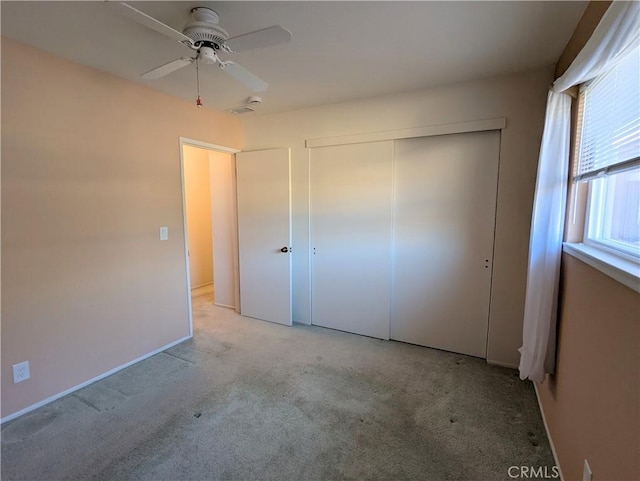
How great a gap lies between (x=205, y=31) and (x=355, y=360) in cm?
269

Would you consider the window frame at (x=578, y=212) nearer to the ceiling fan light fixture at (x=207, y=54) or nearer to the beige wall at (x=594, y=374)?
the beige wall at (x=594, y=374)

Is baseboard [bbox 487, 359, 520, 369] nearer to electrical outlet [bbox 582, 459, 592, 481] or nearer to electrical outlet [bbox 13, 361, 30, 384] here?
electrical outlet [bbox 582, 459, 592, 481]

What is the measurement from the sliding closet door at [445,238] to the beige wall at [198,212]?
3499 mm

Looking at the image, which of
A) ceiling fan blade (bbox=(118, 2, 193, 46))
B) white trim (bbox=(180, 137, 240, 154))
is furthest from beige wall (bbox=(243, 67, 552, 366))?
ceiling fan blade (bbox=(118, 2, 193, 46))

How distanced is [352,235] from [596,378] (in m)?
2.26

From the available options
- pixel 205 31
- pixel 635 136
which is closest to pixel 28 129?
pixel 205 31

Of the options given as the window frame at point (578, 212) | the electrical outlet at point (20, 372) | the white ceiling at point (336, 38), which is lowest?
the electrical outlet at point (20, 372)

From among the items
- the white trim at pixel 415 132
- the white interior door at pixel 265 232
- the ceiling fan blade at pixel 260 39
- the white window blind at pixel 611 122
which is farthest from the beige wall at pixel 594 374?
the white interior door at pixel 265 232

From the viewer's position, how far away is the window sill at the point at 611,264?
97 centimetres

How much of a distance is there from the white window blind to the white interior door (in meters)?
2.56

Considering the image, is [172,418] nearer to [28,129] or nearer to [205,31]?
[28,129]

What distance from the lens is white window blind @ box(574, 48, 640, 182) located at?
120 centimetres

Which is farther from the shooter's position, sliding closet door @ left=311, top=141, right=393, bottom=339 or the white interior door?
the white interior door

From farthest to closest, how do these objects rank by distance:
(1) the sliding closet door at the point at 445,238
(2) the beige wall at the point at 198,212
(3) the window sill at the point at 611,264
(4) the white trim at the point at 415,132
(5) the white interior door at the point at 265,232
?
1. (2) the beige wall at the point at 198,212
2. (5) the white interior door at the point at 265,232
3. (1) the sliding closet door at the point at 445,238
4. (4) the white trim at the point at 415,132
5. (3) the window sill at the point at 611,264
